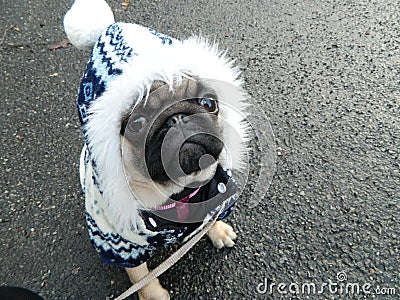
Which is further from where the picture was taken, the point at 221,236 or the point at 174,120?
the point at 221,236

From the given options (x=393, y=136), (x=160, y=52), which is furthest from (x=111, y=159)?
(x=393, y=136)

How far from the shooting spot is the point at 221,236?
179 centimetres

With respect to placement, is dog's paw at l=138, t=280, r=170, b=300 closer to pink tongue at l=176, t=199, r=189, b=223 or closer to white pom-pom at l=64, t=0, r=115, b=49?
pink tongue at l=176, t=199, r=189, b=223

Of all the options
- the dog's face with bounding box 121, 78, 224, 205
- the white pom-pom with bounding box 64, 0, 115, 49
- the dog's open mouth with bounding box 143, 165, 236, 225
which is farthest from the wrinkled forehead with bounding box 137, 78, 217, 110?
the white pom-pom with bounding box 64, 0, 115, 49

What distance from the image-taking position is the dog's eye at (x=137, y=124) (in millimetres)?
1245

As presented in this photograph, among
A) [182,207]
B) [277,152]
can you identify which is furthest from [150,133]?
[277,152]

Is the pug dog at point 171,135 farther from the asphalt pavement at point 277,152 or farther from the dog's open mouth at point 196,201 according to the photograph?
the asphalt pavement at point 277,152

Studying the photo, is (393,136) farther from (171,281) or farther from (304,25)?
(171,281)

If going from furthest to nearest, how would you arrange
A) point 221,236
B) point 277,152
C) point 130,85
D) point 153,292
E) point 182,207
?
1. point 277,152
2. point 221,236
3. point 153,292
4. point 182,207
5. point 130,85

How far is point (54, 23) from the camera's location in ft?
9.55

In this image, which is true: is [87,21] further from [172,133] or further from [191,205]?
[191,205]

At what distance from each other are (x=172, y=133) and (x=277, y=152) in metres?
0.96

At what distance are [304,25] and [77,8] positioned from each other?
5.05 feet

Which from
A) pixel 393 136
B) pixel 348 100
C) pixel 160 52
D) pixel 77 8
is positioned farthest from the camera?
pixel 348 100
